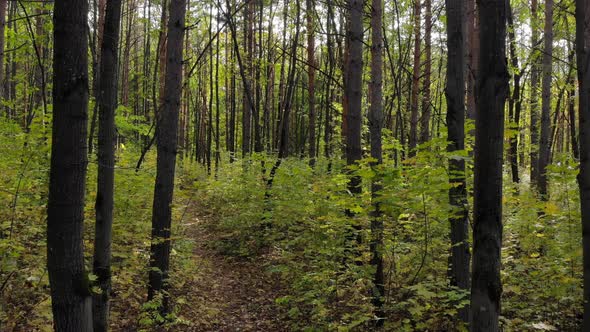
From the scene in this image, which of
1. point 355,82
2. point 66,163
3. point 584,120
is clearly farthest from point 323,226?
point 66,163

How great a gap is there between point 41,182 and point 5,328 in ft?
11.1

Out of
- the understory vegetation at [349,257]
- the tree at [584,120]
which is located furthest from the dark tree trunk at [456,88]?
the tree at [584,120]

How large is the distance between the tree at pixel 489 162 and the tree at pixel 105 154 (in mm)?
3602

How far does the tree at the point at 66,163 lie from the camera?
2.36 m

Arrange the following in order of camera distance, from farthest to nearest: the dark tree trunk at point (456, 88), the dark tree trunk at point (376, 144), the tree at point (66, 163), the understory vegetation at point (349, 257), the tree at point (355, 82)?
the tree at point (355, 82)
the dark tree trunk at point (376, 144)
the understory vegetation at point (349, 257)
the dark tree trunk at point (456, 88)
the tree at point (66, 163)

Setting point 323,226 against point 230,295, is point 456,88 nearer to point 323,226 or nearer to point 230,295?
point 323,226

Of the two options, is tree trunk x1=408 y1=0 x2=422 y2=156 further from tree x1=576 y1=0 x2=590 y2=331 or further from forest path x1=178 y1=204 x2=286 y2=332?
tree x1=576 y1=0 x2=590 y2=331

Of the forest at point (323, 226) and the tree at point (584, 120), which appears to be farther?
the tree at point (584, 120)

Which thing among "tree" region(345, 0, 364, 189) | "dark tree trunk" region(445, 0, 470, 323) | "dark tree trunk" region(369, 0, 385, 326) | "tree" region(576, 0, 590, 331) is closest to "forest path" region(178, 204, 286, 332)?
"dark tree trunk" region(369, 0, 385, 326)

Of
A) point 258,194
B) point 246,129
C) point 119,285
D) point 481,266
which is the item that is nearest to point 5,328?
point 119,285

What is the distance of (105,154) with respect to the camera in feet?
14.2

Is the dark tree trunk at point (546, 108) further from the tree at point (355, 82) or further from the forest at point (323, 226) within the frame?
the tree at point (355, 82)

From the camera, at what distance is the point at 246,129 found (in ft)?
50.1

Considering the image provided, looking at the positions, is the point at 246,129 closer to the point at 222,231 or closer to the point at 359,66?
the point at 222,231
